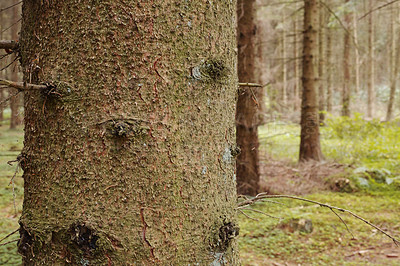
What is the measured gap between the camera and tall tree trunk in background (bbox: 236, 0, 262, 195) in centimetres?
509

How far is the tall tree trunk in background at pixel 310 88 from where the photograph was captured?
7113 millimetres

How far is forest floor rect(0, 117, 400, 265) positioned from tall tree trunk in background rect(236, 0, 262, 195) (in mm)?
533

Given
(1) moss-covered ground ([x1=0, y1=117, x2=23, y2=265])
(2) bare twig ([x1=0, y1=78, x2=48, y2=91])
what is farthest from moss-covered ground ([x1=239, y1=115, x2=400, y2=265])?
(1) moss-covered ground ([x1=0, y1=117, x2=23, y2=265])

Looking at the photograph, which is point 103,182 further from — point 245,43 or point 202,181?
point 245,43

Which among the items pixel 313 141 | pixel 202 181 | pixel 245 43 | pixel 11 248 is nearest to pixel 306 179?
pixel 313 141

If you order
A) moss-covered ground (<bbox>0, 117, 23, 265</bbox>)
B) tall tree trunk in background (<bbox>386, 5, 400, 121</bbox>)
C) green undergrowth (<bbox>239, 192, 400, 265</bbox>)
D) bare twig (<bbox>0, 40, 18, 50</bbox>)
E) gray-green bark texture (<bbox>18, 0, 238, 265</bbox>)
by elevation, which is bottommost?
green undergrowth (<bbox>239, 192, 400, 265</bbox>)

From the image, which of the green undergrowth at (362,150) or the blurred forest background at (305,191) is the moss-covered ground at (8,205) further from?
the green undergrowth at (362,150)

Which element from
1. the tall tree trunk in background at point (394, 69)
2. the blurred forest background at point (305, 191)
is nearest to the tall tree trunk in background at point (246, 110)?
the blurred forest background at point (305, 191)

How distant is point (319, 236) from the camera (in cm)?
395

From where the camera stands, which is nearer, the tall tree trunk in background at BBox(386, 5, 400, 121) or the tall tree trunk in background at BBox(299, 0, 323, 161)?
the tall tree trunk in background at BBox(299, 0, 323, 161)

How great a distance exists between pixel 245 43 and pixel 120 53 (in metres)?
4.50

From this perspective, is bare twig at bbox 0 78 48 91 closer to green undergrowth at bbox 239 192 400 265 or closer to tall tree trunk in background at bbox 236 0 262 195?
green undergrowth at bbox 239 192 400 265

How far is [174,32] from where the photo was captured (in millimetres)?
1013

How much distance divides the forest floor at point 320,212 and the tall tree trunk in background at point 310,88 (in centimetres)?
51
